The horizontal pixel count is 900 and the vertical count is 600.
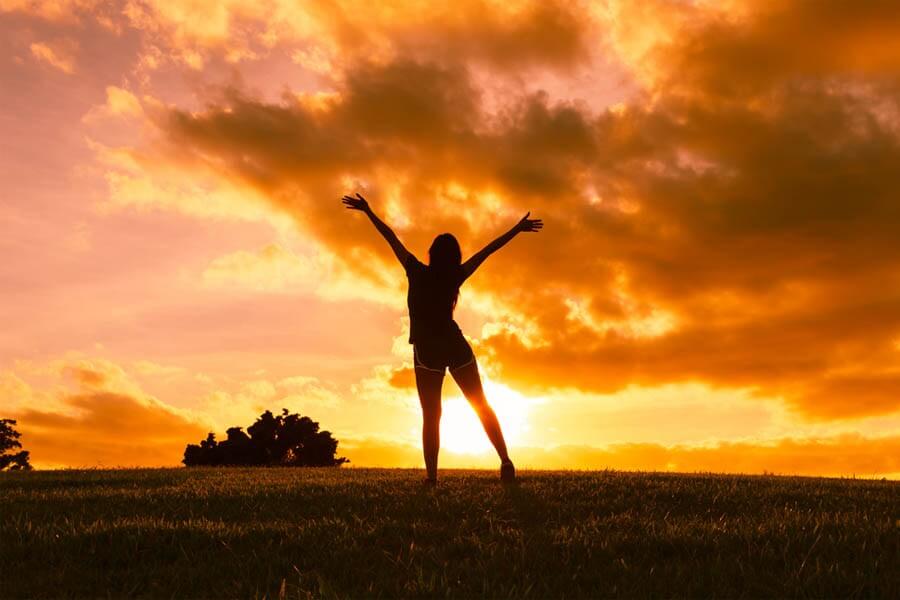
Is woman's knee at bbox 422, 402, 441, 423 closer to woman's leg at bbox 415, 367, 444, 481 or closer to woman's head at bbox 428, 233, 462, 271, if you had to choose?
woman's leg at bbox 415, 367, 444, 481

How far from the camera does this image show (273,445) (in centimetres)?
3544

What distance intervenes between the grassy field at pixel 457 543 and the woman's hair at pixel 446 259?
296cm

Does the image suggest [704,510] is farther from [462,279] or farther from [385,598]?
[385,598]

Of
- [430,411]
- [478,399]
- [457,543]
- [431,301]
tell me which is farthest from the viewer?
[478,399]

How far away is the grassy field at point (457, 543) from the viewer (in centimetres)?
586

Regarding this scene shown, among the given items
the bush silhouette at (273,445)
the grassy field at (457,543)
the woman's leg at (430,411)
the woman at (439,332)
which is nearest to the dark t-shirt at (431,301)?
the woman at (439,332)

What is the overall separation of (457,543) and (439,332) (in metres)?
4.54

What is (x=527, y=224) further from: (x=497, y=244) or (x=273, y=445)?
(x=273, y=445)

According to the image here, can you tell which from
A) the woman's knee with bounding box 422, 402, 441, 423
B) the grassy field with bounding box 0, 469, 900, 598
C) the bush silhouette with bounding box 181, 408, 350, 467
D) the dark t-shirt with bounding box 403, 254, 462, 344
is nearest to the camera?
the grassy field with bounding box 0, 469, 900, 598

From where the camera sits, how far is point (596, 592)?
5.61 m

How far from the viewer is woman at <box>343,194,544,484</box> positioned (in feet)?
36.8

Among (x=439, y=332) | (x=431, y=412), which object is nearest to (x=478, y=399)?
(x=431, y=412)

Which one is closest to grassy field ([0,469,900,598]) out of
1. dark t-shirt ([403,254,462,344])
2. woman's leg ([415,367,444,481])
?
woman's leg ([415,367,444,481])

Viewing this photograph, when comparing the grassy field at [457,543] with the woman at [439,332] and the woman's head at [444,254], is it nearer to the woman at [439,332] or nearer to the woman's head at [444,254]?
the woman at [439,332]
